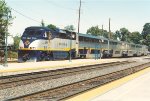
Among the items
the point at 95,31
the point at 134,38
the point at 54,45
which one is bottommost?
the point at 54,45

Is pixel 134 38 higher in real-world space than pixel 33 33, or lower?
higher

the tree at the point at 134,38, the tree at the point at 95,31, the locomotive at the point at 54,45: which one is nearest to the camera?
the locomotive at the point at 54,45

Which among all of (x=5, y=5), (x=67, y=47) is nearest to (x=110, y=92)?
(x=67, y=47)

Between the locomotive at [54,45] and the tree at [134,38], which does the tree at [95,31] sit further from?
the locomotive at [54,45]

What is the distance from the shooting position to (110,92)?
563 inches

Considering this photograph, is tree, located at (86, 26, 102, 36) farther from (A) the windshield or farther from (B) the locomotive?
(A) the windshield

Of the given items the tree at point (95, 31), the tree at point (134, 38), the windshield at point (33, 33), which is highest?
the tree at point (95, 31)

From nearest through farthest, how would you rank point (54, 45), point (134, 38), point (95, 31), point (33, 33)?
1. point (33, 33)
2. point (54, 45)
3. point (95, 31)
4. point (134, 38)

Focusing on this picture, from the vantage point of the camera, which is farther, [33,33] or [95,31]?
[95,31]

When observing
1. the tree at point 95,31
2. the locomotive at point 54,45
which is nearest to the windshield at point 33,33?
the locomotive at point 54,45

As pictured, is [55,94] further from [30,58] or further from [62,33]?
[62,33]

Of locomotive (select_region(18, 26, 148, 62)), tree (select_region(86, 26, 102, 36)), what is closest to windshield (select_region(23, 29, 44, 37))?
locomotive (select_region(18, 26, 148, 62))

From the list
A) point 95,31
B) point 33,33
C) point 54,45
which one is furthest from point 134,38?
point 33,33

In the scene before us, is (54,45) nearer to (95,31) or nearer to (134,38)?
(95,31)
